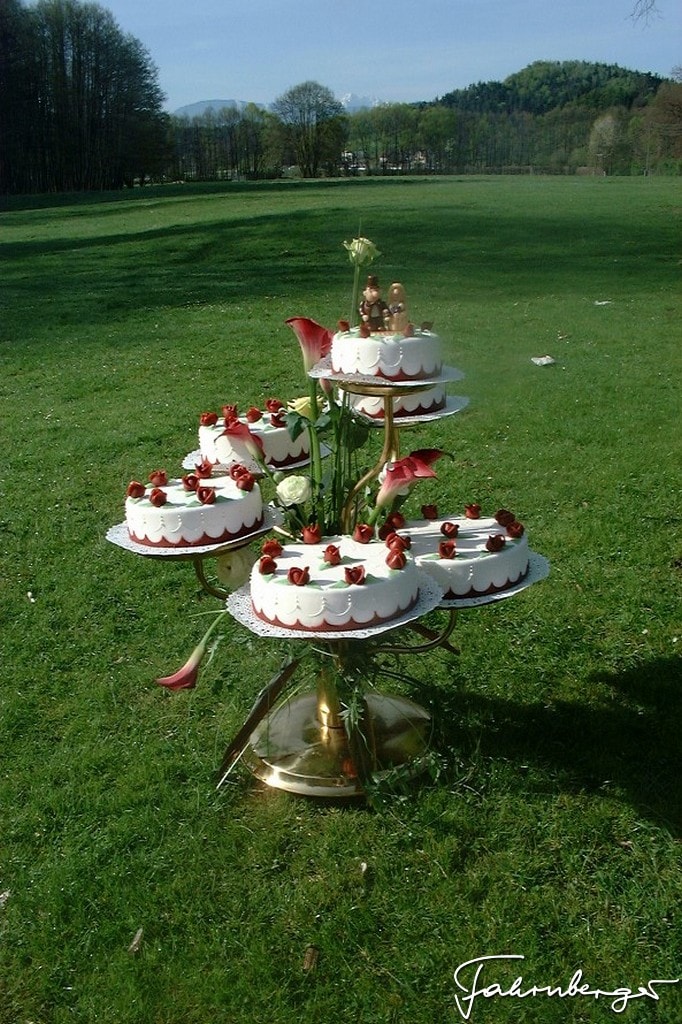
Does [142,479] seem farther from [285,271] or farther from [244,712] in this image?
[285,271]

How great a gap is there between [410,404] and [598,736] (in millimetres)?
1642

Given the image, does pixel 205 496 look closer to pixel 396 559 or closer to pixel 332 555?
pixel 332 555

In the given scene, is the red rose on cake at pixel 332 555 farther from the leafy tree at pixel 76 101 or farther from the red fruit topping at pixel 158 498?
the leafy tree at pixel 76 101

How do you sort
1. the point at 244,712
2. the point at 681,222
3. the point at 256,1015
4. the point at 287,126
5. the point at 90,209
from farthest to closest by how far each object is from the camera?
1. the point at 287,126
2. the point at 90,209
3. the point at 681,222
4. the point at 244,712
5. the point at 256,1015

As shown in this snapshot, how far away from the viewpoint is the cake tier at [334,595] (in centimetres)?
314

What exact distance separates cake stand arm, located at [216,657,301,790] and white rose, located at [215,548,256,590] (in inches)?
16.4

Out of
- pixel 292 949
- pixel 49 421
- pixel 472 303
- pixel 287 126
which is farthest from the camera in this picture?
pixel 287 126

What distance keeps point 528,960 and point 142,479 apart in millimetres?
5470

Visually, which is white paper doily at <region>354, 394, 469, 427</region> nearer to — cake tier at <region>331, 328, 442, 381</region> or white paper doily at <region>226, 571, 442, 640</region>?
cake tier at <region>331, 328, 442, 381</region>

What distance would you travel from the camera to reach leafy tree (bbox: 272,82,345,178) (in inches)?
1625

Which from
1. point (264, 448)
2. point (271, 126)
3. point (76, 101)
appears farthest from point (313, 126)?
point (264, 448)

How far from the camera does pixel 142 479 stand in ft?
25.8

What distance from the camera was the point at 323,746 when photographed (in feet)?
Result: 13.5

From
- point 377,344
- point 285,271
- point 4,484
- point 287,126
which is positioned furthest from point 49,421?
point 287,126
